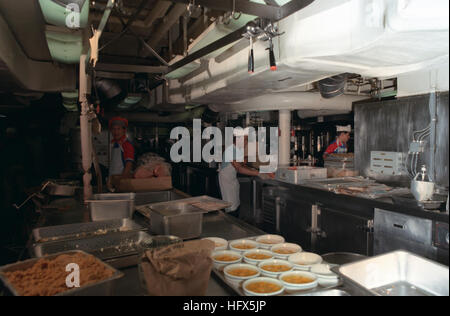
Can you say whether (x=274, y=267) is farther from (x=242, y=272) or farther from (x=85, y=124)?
(x=85, y=124)

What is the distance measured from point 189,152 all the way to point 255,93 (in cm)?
650

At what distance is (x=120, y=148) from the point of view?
5176 mm

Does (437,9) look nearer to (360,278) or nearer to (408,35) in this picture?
(408,35)

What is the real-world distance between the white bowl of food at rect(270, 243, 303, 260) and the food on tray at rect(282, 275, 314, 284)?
0.93ft

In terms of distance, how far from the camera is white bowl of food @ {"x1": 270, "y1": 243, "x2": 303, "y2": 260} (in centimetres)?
200

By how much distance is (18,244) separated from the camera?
19.2ft

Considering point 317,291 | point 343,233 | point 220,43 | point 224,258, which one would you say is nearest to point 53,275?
point 224,258

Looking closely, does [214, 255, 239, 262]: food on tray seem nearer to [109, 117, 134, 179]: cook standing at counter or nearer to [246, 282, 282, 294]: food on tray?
[246, 282, 282, 294]: food on tray

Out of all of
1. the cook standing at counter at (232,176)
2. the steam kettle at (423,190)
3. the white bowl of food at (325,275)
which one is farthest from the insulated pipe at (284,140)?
the white bowl of food at (325,275)

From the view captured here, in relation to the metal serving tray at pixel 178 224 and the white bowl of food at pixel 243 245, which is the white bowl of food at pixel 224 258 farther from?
the metal serving tray at pixel 178 224

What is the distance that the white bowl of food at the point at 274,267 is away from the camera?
1764 mm

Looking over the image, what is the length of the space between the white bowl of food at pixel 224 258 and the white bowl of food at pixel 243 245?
63 mm

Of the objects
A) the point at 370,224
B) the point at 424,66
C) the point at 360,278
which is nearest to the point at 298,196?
the point at 370,224

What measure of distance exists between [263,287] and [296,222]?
3.41 m
